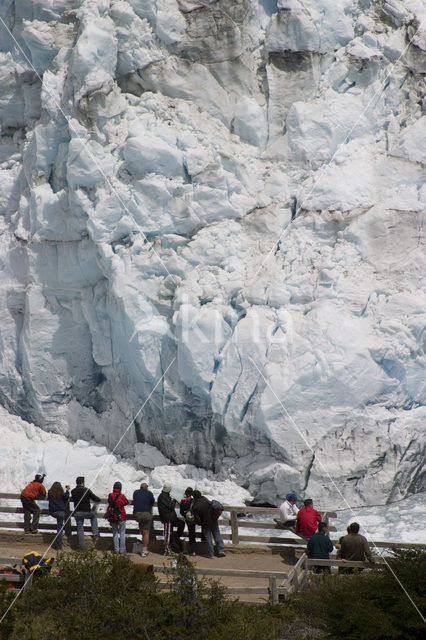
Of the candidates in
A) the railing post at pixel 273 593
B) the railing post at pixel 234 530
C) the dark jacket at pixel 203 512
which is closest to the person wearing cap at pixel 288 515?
the railing post at pixel 234 530

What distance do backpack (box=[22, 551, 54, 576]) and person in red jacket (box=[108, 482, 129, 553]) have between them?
1495 mm

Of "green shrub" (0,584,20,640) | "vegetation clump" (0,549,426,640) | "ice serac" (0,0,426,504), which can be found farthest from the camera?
"ice serac" (0,0,426,504)

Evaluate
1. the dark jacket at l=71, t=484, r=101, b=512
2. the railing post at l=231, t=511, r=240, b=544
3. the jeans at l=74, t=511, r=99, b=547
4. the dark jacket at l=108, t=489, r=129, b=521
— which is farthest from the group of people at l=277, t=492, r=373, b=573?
the dark jacket at l=71, t=484, r=101, b=512

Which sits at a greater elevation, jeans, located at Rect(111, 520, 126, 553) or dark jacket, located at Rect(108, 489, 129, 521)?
dark jacket, located at Rect(108, 489, 129, 521)

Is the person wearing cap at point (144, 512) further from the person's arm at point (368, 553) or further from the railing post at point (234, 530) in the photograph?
the person's arm at point (368, 553)

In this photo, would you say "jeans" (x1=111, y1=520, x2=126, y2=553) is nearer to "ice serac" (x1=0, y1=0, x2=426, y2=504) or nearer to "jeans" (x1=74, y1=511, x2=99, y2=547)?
"jeans" (x1=74, y1=511, x2=99, y2=547)

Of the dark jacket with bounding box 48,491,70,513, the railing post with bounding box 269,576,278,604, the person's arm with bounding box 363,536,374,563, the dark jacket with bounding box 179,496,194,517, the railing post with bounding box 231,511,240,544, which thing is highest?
the person's arm with bounding box 363,536,374,563

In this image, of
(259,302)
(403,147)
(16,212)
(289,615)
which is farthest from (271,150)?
(289,615)

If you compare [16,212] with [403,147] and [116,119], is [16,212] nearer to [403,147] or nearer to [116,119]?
[116,119]

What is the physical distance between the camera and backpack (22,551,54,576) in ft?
27.7

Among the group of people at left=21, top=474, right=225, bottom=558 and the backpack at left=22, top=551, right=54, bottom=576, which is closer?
the backpack at left=22, top=551, right=54, bottom=576

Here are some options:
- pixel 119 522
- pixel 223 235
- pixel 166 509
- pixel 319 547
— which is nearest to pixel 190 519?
pixel 166 509

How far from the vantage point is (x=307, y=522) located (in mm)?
10062

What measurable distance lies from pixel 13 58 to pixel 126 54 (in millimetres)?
3209
